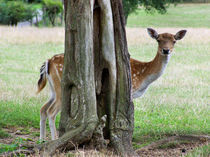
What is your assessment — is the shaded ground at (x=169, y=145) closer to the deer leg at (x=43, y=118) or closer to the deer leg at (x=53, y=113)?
the deer leg at (x=43, y=118)

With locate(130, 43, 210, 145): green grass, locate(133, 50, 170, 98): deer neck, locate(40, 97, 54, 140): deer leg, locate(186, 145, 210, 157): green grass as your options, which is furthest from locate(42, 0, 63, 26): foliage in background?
locate(186, 145, 210, 157): green grass

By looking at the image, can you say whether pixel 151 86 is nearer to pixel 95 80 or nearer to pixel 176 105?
pixel 176 105

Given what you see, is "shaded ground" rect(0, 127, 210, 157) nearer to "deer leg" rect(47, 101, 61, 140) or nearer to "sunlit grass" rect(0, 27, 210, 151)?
"deer leg" rect(47, 101, 61, 140)

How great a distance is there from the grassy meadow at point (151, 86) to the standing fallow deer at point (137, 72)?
64cm

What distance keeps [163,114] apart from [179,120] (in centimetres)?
52

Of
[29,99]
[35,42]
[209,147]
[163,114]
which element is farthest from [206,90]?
[35,42]

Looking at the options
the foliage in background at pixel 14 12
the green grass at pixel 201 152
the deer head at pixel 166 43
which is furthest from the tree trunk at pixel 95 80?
the foliage in background at pixel 14 12

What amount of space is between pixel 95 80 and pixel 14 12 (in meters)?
35.3

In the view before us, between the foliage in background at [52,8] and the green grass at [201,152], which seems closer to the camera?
the green grass at [201,152]

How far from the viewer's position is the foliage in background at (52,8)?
40.6 metres

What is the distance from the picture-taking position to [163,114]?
27.6ft

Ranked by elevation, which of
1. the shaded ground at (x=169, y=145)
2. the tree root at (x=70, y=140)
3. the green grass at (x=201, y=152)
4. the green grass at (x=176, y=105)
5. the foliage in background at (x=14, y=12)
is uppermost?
the foliage in background at (x=14, y=12)

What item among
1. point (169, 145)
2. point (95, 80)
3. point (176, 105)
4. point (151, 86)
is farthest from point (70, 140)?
point (151, 86)

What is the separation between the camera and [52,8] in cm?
4084
